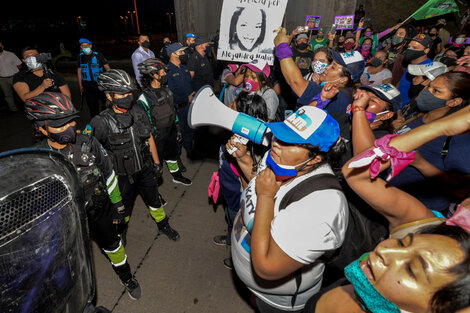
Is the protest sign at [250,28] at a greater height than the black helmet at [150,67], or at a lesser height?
greater

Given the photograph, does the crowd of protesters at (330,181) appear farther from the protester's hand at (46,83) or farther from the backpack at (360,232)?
the protester's hand at (46,83)

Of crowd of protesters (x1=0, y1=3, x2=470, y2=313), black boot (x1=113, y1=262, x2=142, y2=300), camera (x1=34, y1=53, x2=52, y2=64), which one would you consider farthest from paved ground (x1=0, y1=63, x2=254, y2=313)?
camera (x1=34, y1=53, x2=52, y2=64)

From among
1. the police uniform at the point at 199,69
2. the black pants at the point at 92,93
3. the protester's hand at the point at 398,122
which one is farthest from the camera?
the black pants at the point at 92,93

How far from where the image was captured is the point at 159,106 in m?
3.74

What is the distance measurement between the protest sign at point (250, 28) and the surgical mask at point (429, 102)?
208 centimetres

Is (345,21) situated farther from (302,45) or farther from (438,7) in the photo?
(438,7)

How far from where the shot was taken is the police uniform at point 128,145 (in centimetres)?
268

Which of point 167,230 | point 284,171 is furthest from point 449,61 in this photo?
point 167,230

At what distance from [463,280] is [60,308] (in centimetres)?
150

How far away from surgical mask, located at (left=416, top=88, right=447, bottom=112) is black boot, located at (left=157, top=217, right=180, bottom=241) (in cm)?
339

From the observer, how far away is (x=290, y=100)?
5.84 metres

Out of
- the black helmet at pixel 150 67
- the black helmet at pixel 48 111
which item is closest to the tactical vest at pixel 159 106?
the black helmet at pixel 150 67

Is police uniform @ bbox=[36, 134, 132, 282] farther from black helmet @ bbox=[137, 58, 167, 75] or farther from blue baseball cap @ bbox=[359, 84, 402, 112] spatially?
blue baseball cap @ bbox=[359, 84, 402, 112]

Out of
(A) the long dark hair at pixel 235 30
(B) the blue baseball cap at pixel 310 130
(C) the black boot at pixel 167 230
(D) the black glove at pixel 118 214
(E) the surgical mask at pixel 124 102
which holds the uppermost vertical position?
(A) the long dark hair at pixel 235 30
